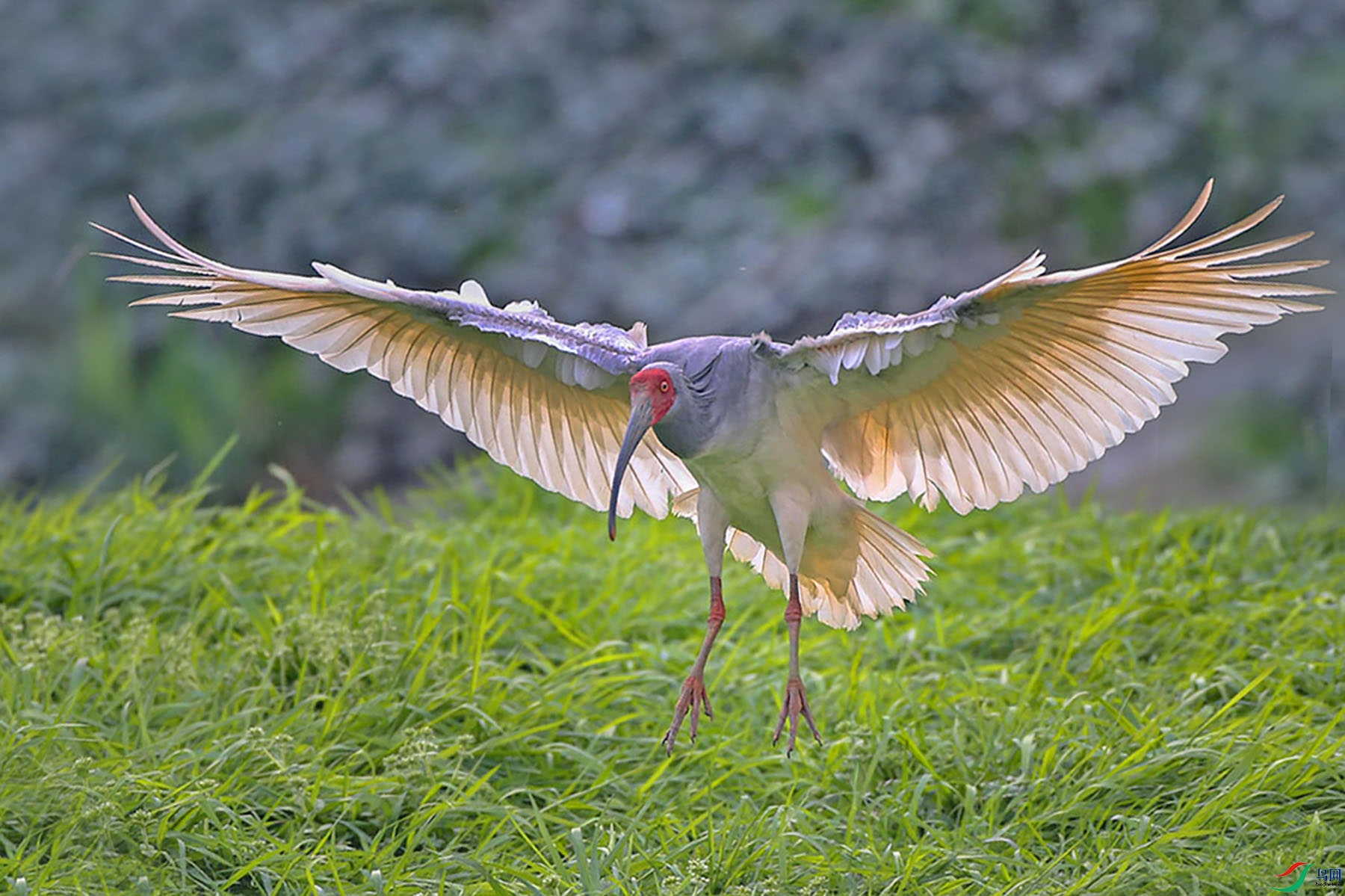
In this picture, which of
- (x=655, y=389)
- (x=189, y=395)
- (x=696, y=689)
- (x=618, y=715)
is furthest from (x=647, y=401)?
(x=189, y=395)

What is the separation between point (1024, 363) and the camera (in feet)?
9.88

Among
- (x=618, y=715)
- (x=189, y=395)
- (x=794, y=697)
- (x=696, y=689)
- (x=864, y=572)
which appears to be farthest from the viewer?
(x=189, y=395)

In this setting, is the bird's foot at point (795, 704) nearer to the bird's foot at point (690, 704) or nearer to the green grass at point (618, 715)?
the bird's foot at point (690, 704)

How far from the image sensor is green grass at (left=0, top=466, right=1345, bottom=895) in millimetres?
3148

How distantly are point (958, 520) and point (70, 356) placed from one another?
4.04 meters

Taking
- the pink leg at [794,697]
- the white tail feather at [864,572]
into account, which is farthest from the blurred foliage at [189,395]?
the pink leg at [794,697]

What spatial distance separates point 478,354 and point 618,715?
107 cm

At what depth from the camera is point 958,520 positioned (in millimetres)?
5500

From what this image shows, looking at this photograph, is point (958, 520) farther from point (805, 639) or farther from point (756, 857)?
point (756, 857)

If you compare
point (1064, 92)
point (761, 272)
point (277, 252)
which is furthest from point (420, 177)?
point (1064, 92)

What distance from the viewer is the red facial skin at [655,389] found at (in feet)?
9.20

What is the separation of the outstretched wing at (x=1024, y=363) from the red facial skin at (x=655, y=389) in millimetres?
258

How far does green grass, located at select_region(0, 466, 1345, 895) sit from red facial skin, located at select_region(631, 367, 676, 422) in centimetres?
94

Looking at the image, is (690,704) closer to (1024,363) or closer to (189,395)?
(1024,363)
